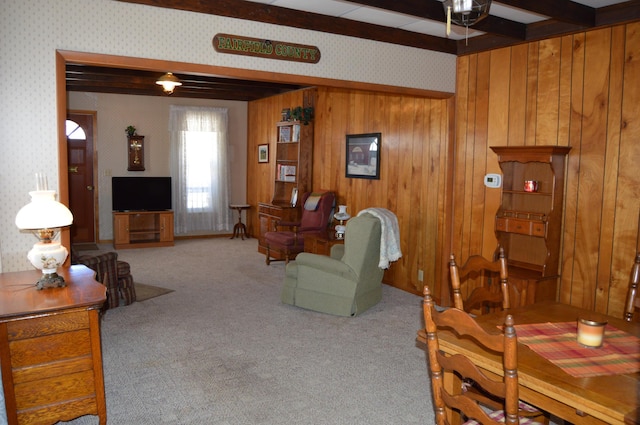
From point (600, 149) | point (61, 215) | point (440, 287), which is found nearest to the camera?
point (61, 215)

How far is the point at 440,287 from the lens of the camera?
5.43 meters

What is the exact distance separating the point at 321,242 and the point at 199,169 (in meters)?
4.27

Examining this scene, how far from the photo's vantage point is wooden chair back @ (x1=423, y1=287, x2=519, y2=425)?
159 cm

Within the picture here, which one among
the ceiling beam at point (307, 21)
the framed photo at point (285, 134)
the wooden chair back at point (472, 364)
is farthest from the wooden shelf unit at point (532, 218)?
the framed photo at point (285, 134)

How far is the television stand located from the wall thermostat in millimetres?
5793

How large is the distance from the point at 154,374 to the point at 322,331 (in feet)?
4.93

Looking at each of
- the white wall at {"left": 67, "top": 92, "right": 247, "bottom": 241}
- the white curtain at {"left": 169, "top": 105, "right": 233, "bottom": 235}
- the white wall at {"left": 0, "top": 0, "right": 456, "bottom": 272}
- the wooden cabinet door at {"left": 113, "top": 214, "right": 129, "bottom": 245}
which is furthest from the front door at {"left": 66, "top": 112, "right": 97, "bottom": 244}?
the white wall at {"left": 0, "top": 0, "right": 456, "bottom": 272}

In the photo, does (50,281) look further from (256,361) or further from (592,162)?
(592,162)

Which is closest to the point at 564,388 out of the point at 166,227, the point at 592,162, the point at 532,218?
the point at 532,218

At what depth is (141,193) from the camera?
28.9ft

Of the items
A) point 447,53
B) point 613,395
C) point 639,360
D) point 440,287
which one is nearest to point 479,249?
point 440,287

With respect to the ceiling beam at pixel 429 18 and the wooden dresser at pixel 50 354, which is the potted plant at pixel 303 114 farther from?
the wooden dresser at pixel 50 354

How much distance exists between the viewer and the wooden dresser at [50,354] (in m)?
2.54

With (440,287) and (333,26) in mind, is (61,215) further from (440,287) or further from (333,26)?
(440,287)
